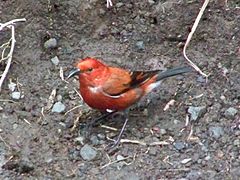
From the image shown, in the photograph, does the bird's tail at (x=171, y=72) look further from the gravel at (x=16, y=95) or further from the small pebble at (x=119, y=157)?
the gravel at (x=16, y=95)

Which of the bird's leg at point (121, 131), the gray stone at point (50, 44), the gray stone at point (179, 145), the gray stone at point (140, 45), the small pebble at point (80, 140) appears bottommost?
the gray stone at point (179, 145)

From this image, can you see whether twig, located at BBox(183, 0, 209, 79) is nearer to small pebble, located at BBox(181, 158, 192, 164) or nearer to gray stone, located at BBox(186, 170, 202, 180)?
small pebble, located at BBox(181, 158, 192, 164)

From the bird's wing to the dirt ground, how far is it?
25 cm

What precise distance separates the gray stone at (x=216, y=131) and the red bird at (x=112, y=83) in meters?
0.62

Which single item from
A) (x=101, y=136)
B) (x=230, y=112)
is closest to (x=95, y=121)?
(x=101, y=136)

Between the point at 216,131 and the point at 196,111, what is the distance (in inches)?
10.6

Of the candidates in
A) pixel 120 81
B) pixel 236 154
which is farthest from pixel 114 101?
pixel 236 154

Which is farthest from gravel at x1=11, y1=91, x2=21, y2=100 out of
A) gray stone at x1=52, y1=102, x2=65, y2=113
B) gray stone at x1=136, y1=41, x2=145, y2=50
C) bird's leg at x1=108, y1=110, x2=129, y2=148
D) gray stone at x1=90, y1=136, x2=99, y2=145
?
gray stone at x1=136, y1=41, x2=145, y2=50

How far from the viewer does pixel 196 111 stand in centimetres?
613

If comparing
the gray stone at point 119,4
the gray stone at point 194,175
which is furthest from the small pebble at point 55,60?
the gray stone at point 194,175

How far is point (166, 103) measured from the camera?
20.7 ft

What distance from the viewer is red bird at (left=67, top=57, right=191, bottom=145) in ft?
19.6

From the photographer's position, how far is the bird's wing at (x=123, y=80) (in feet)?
20.0

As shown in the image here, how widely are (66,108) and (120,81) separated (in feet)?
1.71
